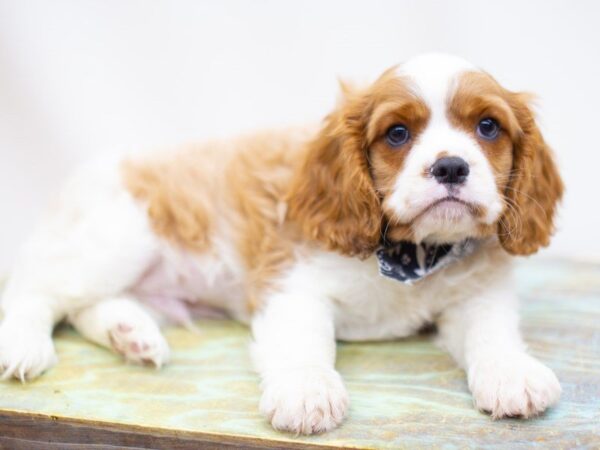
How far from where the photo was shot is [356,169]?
95.4 inches

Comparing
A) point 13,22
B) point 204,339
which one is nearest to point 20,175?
point 13,22

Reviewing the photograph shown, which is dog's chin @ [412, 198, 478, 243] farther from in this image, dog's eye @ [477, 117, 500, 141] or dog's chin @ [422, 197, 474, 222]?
dog's eye @ [477, 117, 500, 141]

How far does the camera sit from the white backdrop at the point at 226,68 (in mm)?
3834

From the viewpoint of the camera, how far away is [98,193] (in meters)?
3.01

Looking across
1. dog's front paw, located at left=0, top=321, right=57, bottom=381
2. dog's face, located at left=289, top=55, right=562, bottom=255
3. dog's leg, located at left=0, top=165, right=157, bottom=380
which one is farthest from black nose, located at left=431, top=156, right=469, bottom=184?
dog's front paw, located at left=0, top=321, right=57, bottom=381

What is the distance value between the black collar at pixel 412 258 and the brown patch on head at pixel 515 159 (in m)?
0.19

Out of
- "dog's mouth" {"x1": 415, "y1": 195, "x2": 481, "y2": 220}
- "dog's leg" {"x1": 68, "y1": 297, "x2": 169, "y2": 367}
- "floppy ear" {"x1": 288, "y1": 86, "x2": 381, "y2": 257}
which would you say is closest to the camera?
"dog's mouth" {"x1": 415, "y1": 195, "x2": 481, "y2": 220}

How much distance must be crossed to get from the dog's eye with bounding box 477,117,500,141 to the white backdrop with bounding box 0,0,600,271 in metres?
1.54

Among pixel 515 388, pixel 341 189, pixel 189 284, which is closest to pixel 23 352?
pixel 189 284

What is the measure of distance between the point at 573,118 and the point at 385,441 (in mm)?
2506

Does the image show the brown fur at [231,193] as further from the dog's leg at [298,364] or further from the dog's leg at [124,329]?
the dog's leg at [124,329]

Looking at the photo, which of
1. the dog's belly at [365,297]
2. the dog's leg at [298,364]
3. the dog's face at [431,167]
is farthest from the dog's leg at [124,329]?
the dog's face at [431,167]

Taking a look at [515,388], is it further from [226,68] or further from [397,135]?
[226,68]

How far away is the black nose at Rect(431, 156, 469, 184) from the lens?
85.0 inches
